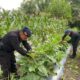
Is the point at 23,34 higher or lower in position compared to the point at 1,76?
higher

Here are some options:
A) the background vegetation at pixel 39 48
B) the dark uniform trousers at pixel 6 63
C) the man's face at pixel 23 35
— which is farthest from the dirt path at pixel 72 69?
the man's face at pixel 23 35

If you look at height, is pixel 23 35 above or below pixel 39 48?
above

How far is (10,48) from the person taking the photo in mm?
7457

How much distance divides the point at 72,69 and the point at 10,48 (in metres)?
4.89

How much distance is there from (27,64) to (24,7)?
2272 cm

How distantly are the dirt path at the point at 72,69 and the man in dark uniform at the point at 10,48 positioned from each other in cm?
288

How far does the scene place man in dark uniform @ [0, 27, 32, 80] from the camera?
23.0 ft

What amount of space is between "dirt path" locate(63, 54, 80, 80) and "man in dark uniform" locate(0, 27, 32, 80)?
9.45 ft

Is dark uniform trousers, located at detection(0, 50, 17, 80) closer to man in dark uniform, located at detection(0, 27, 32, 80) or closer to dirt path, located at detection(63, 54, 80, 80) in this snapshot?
man in dark uniform, located at detection(0, 27, 32, 80)

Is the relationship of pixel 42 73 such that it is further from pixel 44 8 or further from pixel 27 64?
pixel 44 8

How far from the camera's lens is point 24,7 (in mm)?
30047

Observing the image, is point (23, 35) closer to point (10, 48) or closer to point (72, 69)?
point (10, 48)

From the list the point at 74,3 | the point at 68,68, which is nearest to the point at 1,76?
the point at 68,68

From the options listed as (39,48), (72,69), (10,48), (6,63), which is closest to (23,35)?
(10,48)
